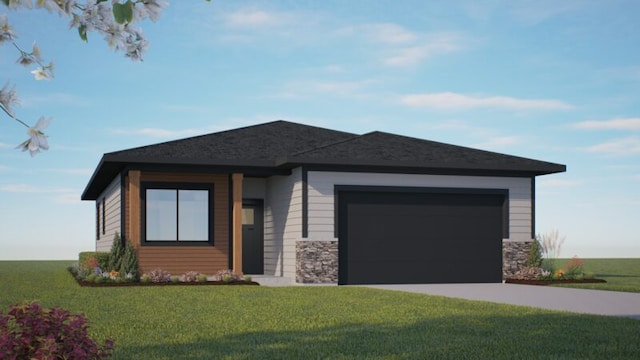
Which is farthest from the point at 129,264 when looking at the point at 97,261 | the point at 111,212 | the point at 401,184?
the point at 401,184

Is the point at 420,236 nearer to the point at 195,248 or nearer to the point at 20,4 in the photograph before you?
the point at 195,248

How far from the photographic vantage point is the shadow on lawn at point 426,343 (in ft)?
27.7

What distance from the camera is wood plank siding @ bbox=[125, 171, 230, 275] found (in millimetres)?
21688

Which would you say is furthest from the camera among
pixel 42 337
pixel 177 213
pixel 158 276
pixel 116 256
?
pixel 177 213

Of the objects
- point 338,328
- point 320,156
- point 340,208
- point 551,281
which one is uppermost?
point 320,156

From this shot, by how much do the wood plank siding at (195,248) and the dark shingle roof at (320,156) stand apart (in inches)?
33.7

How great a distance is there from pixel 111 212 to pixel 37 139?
22.9 meters

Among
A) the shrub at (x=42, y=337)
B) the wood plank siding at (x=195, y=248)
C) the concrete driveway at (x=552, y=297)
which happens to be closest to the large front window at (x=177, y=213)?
the wood plank siding at (x=195, y=248)

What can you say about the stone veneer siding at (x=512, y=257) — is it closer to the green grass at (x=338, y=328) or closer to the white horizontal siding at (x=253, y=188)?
the green grass at (x=338, y=328)

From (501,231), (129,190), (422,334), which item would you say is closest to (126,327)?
(422,334)

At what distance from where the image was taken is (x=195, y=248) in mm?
22328

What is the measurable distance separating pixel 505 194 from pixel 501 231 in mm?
1028

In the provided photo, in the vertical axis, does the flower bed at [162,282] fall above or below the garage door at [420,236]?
below

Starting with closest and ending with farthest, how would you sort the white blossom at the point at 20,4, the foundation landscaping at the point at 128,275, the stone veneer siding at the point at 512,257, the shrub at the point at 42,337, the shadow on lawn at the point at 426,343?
the white blossom at the point at 20,4, the shrub at the point at 42,337, the shadow on lawn at the point at 426,343, the foundation landscaping at the point at 128,275, the stone veneer siding at the point at 512,257
